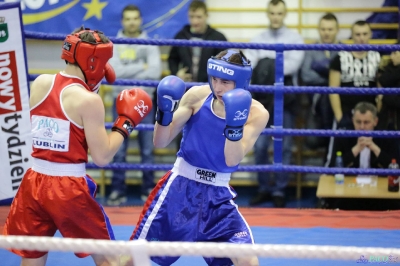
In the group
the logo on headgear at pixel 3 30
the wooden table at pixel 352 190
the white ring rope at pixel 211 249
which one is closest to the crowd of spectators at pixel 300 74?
the wooden table at pixel 352 190

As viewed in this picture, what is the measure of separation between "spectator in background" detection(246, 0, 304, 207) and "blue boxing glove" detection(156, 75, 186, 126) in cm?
248

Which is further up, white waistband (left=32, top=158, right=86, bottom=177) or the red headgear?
the red headgear

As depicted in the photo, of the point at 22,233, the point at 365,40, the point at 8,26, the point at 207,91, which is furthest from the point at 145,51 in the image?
the point at 22,233

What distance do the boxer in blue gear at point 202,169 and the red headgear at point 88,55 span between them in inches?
11.1

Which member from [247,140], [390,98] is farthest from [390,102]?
[247,140]

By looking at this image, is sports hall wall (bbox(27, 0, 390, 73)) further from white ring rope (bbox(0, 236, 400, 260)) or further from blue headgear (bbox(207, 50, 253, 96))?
white ring rope (bbox(0, 236, 400, 260))

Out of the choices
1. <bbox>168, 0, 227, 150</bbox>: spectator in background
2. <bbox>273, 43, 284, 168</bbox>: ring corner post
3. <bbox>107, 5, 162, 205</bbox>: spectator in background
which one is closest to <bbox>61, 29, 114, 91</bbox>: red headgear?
<bbox>273, 43, 284, 168</bbox>: ring corner post

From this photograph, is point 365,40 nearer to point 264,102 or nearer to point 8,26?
point 264,102

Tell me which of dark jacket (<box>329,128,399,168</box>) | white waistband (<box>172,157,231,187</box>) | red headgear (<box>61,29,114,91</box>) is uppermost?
red headgear (<box>61,29,114,91</box>)

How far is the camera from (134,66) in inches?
214

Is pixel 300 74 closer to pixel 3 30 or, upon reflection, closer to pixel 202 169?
pixel 3 30

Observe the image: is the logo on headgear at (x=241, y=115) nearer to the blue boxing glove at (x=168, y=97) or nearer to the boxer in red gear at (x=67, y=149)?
the blue boxing glove at (x=168, y=97)

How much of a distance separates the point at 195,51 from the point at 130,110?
2588 millimetres

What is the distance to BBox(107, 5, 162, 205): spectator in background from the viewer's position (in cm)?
543
